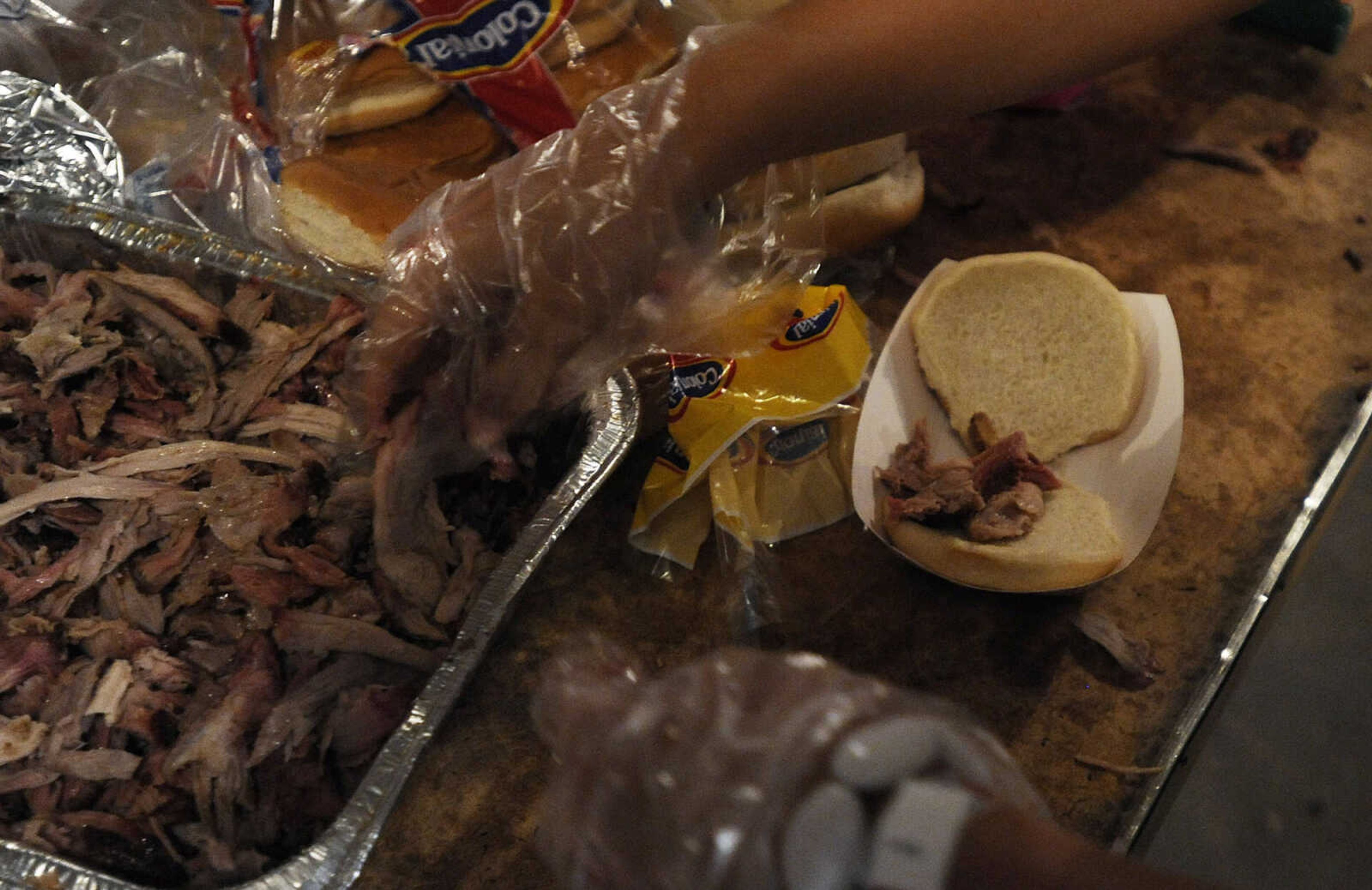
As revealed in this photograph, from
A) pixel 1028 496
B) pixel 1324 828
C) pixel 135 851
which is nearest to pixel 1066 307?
pixel 1028 496

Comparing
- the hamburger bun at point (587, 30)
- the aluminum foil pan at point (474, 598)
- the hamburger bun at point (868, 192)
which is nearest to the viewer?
the aluminum foil pan at point (474, 598)

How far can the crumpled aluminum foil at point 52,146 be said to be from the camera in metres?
1.89

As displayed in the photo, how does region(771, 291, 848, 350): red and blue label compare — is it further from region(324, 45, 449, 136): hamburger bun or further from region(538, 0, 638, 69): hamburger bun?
region(324, 45, 449, 136): hamburger bun

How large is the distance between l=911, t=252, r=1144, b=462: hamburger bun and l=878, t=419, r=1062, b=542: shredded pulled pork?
4.8 inches

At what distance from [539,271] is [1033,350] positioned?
100 cm

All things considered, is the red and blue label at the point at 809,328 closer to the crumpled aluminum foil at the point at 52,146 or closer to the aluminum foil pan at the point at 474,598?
the aluminum foil pan at the point at 474,598

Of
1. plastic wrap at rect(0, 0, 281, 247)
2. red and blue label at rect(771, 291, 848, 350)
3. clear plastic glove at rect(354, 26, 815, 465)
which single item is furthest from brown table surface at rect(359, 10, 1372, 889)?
plastic wrap at rect(0, 0, 281, 247)

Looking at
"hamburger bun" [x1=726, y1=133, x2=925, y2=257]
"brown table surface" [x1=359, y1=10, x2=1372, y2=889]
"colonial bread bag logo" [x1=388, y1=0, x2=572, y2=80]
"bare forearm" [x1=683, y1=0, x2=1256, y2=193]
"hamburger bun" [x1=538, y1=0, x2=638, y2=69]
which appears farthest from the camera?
"hamburger bun" [x1=726, y1=133, x2=925, y2=257]

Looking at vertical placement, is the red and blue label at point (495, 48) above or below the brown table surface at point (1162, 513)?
above

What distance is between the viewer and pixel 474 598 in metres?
1.39

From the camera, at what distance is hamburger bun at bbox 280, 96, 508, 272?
1676 millimetres

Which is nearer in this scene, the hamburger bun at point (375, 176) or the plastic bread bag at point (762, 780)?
the plastic bread bag at point (762, 780)

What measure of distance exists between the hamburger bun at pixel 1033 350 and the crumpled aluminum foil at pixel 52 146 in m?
1.64

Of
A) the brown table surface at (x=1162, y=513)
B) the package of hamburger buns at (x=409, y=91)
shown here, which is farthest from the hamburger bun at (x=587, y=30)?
the brown table surface at (x=1162, y=513)
